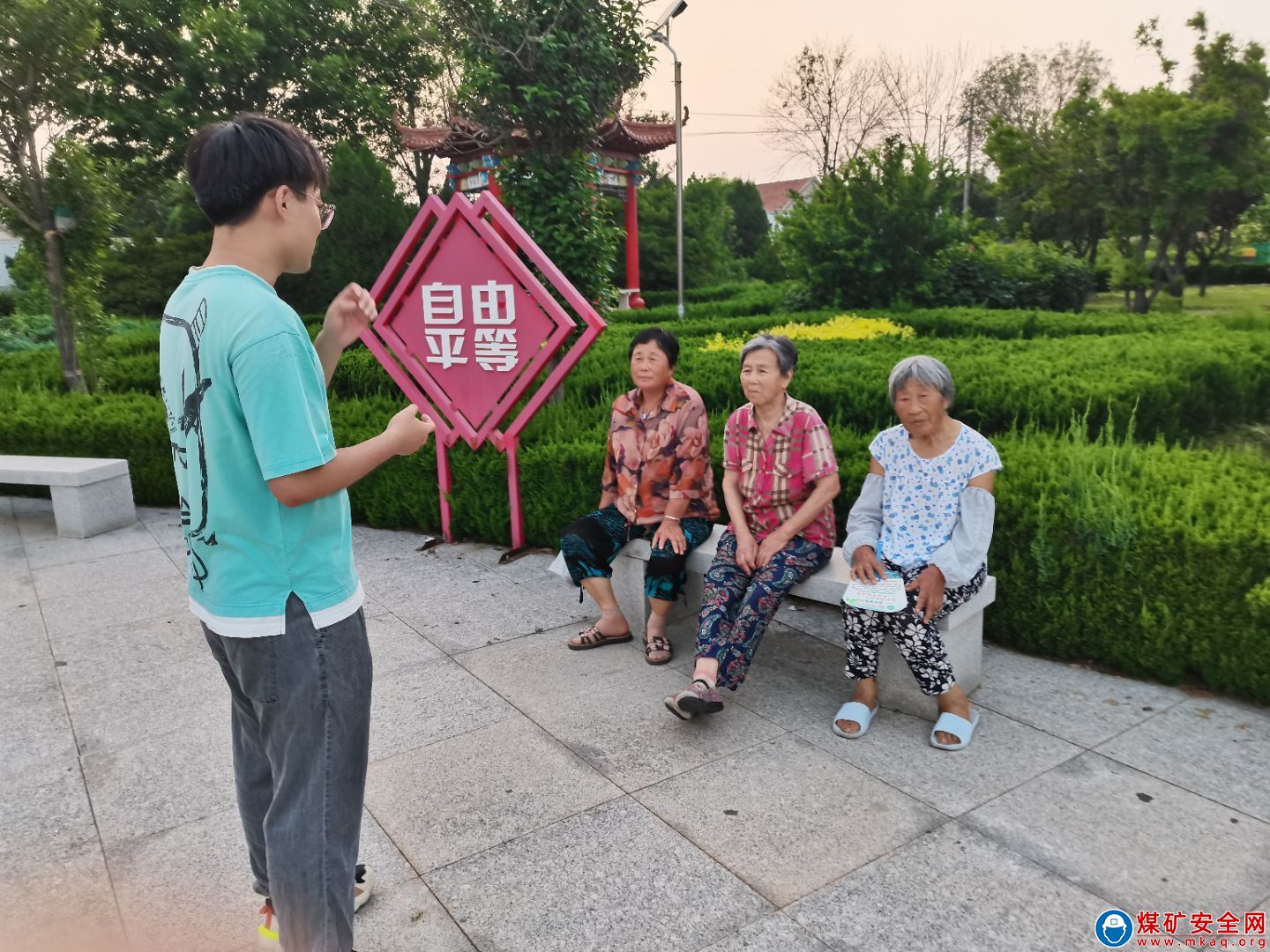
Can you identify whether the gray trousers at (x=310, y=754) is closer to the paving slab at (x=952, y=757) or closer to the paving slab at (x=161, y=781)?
the paving slab at (x=161, y=781)

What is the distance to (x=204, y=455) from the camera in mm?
1553

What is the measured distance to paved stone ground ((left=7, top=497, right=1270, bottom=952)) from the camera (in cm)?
212

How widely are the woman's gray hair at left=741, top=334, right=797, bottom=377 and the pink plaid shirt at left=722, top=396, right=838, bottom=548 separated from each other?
5.6 inches

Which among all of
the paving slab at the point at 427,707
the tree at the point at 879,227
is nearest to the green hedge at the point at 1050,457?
the paving slab at the point at 427,707

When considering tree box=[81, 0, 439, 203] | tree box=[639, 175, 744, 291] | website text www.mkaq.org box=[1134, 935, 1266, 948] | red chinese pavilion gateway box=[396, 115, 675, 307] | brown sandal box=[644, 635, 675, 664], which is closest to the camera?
website text www.mkaq.org box=[1134, 935, 1266, 948]

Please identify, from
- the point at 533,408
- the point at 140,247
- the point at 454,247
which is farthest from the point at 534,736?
the point at 140,247

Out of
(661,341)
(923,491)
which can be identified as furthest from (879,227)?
(923,491)

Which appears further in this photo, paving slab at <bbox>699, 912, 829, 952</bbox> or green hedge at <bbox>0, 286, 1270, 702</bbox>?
green hedge at <bbox>0, 286, 1270, 702</bbox>

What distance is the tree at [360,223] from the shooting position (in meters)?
15.1

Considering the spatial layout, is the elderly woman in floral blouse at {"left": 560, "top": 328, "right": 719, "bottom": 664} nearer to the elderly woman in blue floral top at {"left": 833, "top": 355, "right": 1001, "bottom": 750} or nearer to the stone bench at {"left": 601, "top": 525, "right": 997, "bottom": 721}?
the stone bench at {"left": 601, "top": 525, "right": 997, "bottom": 721}

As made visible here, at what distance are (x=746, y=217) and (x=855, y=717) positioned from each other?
3341cm

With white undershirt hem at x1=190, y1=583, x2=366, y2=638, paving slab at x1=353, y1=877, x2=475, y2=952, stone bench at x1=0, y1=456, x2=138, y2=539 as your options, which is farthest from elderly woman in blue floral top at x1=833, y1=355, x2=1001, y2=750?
stone bench at x1=0, y1=456, x2=138, y2=539

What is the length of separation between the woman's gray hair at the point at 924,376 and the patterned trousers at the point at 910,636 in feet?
1.97

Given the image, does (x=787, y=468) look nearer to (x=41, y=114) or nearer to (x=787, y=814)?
(x=787, y=814)
